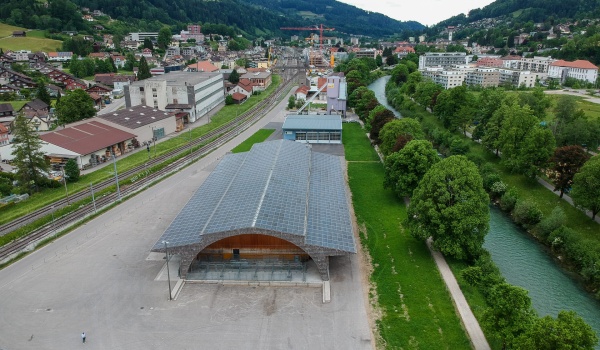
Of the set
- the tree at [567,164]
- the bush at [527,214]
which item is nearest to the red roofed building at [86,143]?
the bush at [527,214]

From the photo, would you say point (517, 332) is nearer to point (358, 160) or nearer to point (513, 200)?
point (513, 200)

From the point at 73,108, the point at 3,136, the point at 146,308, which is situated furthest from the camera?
the point at 73,108

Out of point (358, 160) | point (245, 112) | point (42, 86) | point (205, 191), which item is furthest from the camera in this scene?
point (245, 112)

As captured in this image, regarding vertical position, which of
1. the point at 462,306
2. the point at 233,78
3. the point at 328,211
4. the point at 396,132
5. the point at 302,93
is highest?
the point at 233,78

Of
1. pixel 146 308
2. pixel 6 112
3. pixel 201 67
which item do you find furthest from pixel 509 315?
pixel 201 67

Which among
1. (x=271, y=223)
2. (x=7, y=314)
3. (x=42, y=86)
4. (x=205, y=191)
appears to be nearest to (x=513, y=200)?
(x=271, y=223)

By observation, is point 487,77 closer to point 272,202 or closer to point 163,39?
point 272,202
